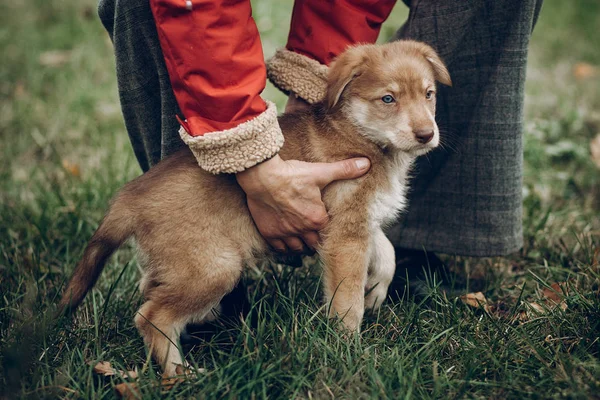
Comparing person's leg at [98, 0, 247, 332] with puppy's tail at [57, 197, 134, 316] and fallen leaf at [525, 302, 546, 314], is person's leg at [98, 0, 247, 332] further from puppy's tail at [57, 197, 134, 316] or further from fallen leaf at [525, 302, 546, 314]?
fallen leaf at [525, 302, 546, 314]

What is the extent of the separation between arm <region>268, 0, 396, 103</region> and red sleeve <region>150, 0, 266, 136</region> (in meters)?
0.49

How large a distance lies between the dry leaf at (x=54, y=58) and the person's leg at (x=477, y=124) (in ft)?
13.1

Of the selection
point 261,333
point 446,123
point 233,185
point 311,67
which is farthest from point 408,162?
point 261,333

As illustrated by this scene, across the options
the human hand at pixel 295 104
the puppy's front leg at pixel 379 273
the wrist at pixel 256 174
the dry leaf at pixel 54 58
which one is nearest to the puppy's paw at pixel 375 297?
the puppy's front leg at pixel 379 273

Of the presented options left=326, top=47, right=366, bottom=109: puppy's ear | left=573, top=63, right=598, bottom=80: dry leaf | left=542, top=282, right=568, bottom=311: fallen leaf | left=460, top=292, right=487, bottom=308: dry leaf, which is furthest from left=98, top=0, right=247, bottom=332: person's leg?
left=573, top=63, right=598, bottom=80: dry leaf

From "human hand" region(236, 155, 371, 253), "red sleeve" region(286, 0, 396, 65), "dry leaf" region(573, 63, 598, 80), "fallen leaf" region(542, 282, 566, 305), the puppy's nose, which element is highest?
"red sleeve" region(286, 0, 396, 65)

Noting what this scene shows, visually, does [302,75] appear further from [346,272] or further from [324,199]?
[346,272]

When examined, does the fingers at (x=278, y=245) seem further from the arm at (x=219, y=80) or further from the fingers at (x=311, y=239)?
the arm at (x=219, y=80)

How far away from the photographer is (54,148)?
4414 millimetres

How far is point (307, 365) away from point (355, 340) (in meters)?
0.22

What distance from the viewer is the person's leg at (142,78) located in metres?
2.54

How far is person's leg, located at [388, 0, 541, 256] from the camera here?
278 centimetres

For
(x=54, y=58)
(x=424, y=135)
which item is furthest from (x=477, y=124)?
(x=54, y=58)

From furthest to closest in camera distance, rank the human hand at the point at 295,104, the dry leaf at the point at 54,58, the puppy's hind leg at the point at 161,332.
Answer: the dry leaf at the point at 54,58 → the human hand at the point at 295,104 → the puppy's hind leg at the point at 161,332
